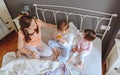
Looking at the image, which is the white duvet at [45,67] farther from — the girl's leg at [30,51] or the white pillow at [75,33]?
the white pillow at [75,33]

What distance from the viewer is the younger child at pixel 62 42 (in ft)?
4.74

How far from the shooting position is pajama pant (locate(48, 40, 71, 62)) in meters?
1.43

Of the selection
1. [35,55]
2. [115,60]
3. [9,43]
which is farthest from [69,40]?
[9,43]

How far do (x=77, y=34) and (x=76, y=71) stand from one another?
0.46m

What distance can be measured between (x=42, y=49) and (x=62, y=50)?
248mm

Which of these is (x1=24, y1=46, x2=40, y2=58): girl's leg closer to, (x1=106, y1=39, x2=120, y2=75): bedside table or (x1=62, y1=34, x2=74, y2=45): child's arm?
(x1=62, y1=34, x2=74, y2=45): child's arm

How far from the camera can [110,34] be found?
159cm

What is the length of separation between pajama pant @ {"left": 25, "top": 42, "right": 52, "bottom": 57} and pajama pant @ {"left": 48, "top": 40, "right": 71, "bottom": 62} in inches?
2.5

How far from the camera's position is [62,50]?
151cm

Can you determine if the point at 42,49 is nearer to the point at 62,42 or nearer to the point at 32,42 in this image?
the point at 32,42

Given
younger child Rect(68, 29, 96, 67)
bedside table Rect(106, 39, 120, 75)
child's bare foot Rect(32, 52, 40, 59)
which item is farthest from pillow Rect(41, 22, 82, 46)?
bedside table Rect(106, 39, 120, 75)

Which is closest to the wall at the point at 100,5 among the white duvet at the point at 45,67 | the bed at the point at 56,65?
the bed at the point at 56,65

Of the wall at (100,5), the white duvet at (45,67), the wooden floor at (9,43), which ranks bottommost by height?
the wooden floor at (9,43)

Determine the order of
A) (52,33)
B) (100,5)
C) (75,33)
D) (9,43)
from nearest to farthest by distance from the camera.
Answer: (100,5) → (75,33) → (52,33) → (9,43)
